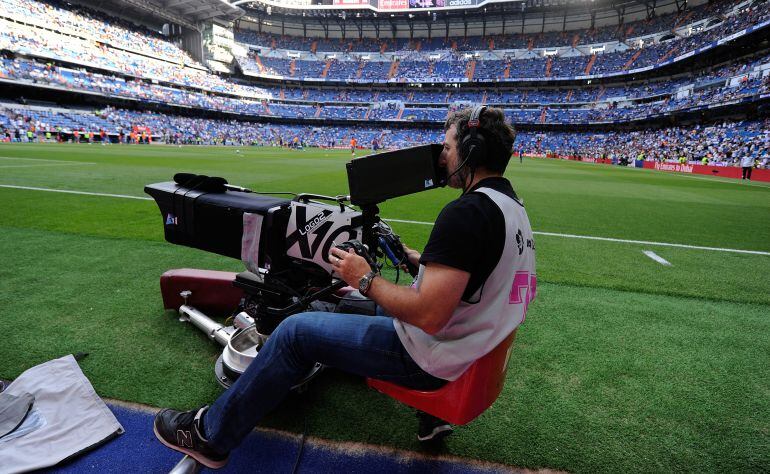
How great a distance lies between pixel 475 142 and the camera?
168 cm

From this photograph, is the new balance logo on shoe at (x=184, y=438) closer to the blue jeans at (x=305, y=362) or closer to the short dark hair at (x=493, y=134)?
the blue jeans at (x=305, y=362)

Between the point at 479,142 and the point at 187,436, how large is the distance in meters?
1.92

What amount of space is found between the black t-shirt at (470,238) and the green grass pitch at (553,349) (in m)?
1.24

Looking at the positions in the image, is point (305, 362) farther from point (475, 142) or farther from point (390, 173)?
point (475, 142)

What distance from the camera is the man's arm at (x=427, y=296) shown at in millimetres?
1456

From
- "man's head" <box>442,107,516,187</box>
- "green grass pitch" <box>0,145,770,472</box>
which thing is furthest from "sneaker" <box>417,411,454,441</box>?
"man's head" <box>442,107,516,187</box>

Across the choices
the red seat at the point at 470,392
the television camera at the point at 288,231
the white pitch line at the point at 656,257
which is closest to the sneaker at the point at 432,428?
the red seat at the point at 470,392

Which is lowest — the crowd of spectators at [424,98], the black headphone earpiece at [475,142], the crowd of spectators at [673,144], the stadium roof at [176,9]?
the black headphone earpiece at [475,142]

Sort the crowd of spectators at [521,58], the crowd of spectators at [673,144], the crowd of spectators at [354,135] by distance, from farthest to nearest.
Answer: the crowd of spectators at [521,58], the crowd of spectators at [354,135], the crowd of spectators at [673,144]

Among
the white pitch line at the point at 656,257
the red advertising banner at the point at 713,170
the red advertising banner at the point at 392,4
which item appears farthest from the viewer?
the red advertising banner at the point at 392,4

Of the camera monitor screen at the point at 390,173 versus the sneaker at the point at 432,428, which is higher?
the camera monitor screen at the point at 390,173

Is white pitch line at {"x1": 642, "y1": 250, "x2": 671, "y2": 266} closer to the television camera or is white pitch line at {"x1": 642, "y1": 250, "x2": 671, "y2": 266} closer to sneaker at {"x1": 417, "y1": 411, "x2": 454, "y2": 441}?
sneaker at {"x1": 417, "y1": 411, "x2": 454, "y2": 441}

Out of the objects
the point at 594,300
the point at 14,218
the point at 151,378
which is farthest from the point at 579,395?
the point at 14,218

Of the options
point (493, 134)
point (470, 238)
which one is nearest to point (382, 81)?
point (493, 134)
